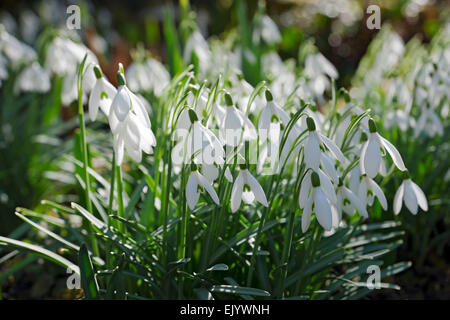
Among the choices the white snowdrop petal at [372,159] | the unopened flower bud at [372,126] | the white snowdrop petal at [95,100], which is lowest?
the white snowdrop petal at [372,159]

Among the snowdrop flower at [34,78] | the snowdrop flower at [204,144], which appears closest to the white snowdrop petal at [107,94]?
the snowdrop flower at [204,144]

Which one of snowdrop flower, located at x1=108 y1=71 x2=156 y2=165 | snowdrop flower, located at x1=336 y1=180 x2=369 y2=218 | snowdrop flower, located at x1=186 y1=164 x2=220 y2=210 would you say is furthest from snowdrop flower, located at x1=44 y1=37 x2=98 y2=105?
snowdrop flower, located at x1=336 y1=180 x2=369 y2=218

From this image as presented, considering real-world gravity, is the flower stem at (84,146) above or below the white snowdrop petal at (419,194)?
above

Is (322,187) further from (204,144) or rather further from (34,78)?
(34,78)

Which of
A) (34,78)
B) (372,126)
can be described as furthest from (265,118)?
(34,78)

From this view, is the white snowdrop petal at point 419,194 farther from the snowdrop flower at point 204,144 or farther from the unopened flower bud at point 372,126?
the snowdrop flower at point 204,144

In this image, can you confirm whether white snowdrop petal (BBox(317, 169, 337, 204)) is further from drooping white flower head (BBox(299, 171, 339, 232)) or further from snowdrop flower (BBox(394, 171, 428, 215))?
snowdrop flower (BBox(394, 171, 428, 215))
